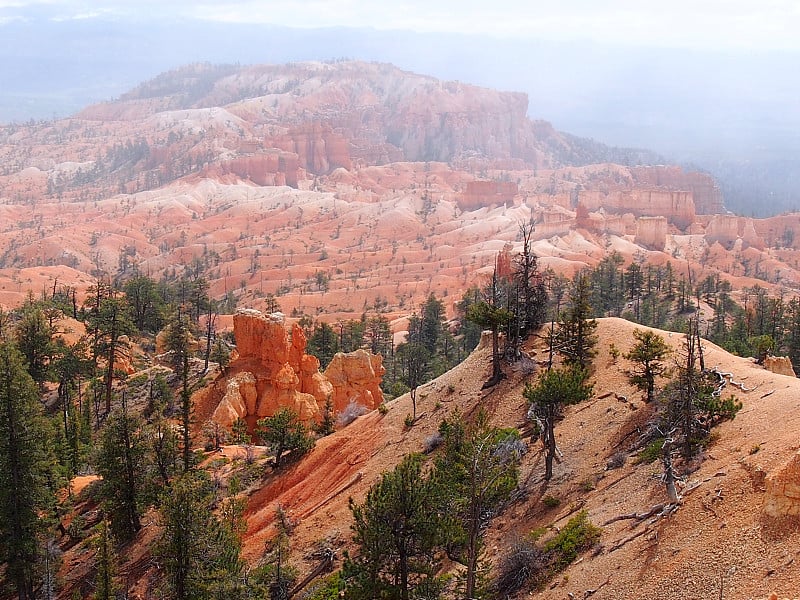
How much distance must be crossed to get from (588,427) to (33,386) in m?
22.1

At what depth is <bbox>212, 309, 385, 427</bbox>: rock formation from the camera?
36.7 m

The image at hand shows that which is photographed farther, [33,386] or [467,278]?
[467,278]

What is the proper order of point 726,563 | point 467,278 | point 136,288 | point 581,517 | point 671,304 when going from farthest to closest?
point 467,278
point 671,304
point 136,288
point 581,517
point 726,563

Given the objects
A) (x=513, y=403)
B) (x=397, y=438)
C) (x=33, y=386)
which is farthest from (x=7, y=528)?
(x=513, y=403)

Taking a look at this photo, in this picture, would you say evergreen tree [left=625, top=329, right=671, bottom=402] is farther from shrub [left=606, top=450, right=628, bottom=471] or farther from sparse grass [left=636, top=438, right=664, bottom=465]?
shrub [left=606, top=450, right=628, bottom=471]

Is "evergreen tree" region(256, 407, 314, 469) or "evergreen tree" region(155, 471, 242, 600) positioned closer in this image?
"evergreen tree" region(155, 471, 242, 600)

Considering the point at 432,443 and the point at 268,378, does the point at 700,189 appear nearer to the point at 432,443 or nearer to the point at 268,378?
the point at 268,378

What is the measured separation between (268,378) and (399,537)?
68.6 ft

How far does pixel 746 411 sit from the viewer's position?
795 inches

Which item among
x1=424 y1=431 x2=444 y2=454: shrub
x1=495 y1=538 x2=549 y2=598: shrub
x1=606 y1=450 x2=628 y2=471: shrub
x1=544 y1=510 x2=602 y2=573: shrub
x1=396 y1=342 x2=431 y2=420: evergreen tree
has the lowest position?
x1=396 y1=342 x2=431 y2=420: evergreen tree

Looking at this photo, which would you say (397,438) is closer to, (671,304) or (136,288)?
(136,288)

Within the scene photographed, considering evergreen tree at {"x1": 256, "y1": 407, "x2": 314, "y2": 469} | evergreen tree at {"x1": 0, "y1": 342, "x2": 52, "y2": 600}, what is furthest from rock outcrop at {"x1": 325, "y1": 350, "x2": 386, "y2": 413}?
evergreen tree at {"x1": 0, "y1": 342, "x2": 52, "y2": 600}

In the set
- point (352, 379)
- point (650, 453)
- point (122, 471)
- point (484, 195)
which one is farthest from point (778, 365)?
point (484, 195)

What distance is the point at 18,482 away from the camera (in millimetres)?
25875
